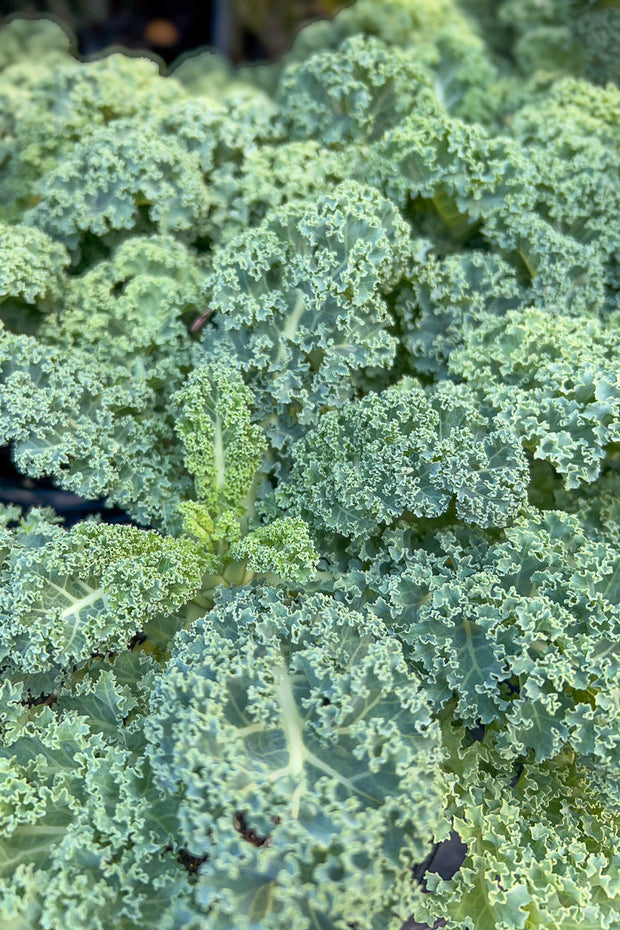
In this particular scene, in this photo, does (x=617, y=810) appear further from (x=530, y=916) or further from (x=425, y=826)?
(x=425, y=826)

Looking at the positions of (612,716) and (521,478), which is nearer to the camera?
(612,716)

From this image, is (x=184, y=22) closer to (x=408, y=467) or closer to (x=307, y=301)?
(x=307, y=301)

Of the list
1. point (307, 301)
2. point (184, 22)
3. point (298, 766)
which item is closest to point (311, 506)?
point (307, 301)

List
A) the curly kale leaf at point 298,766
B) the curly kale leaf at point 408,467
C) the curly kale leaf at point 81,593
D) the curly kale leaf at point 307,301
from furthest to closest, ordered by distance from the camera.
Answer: the curly kale leaf at point 307,301
the curly kale leaf at point 408,467
the curly kale leaf at point 81,593
the curly kale leaf at point 298,766

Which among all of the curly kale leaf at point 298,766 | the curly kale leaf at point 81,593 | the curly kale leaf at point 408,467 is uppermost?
the curly kale leaf at point 408,467

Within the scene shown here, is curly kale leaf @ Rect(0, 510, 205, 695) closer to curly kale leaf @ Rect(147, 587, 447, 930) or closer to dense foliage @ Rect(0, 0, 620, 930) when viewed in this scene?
dense foliage @ Rect(0, 0, 620, 930)

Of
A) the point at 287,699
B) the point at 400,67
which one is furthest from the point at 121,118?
the point at 287,699

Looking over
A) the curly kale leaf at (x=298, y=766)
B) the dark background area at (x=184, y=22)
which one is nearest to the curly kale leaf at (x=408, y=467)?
the curly kale leaf at (x=298, y=766)

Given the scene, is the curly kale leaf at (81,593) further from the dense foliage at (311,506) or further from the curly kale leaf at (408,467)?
the curly kale leaf at (408,467)
